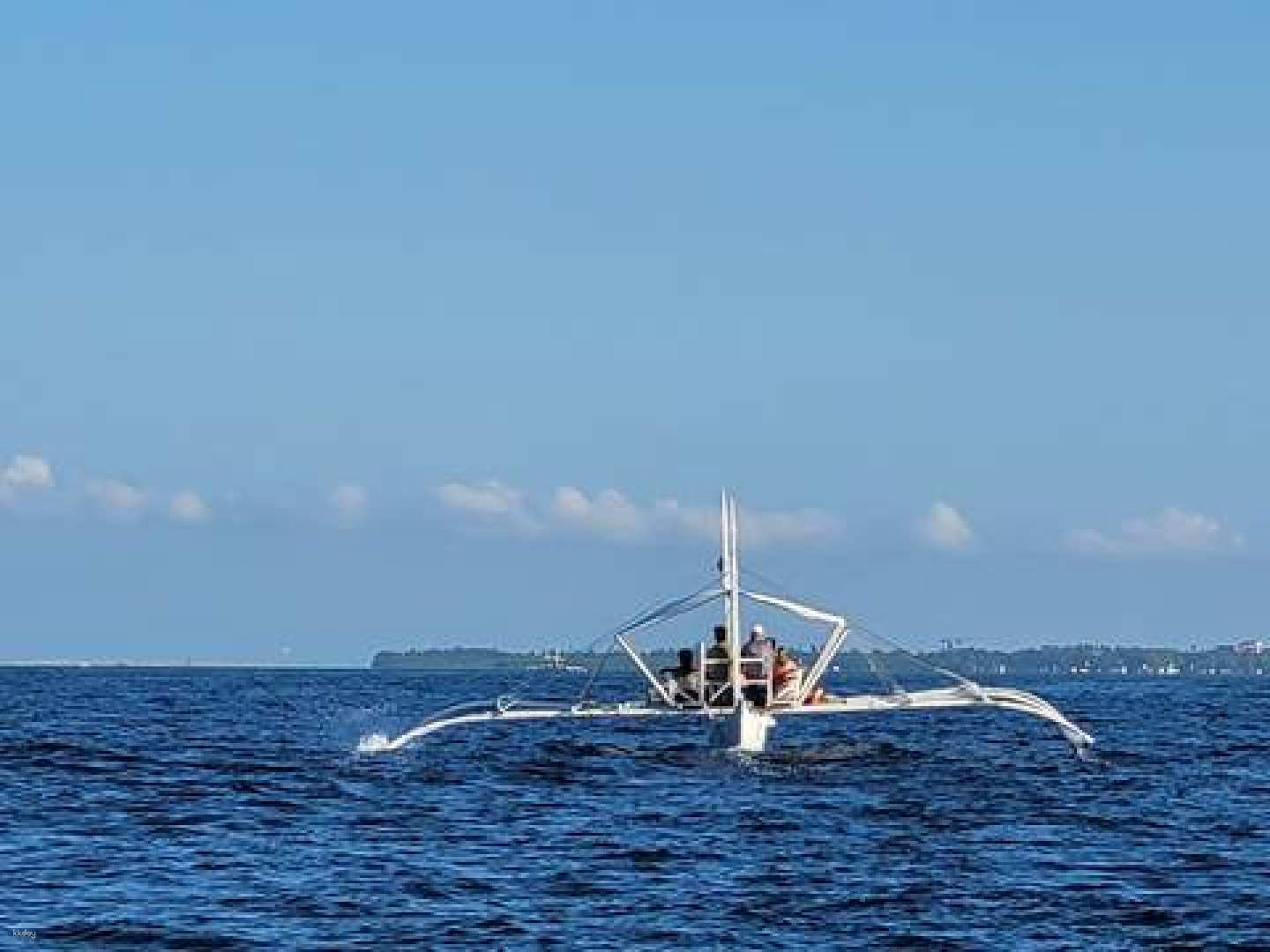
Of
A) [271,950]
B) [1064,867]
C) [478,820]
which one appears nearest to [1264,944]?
[1064,867]

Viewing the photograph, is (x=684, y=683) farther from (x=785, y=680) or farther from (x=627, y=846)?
(x=627, y=846)

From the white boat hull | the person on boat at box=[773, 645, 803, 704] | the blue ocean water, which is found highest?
the person on boat at box=[773, 645, 803, 704]

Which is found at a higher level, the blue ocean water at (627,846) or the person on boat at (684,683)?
the person on boat at (684,683)

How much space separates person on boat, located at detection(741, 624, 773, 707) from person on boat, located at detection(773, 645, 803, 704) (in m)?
0.38

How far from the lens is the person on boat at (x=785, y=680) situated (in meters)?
65.8

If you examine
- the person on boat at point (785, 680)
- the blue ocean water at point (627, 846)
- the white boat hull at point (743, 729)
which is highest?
the person on boat at point (785, 680)

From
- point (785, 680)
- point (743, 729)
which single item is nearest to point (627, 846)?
point (743, 729)

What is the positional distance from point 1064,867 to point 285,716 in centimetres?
7030

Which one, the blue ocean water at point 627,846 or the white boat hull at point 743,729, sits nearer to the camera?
the blue ocean water at point 627,846

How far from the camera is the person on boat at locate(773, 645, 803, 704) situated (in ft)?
216

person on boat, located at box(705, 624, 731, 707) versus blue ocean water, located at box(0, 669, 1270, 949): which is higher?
person on boat, located at box(705, 624, 731, 707)

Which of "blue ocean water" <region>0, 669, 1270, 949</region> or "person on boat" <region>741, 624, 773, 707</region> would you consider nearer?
"blue ocean water" <region>0, 669, 1270, 949</region>

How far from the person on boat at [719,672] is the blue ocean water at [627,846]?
64.9 inches

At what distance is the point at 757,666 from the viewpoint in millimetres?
66062
